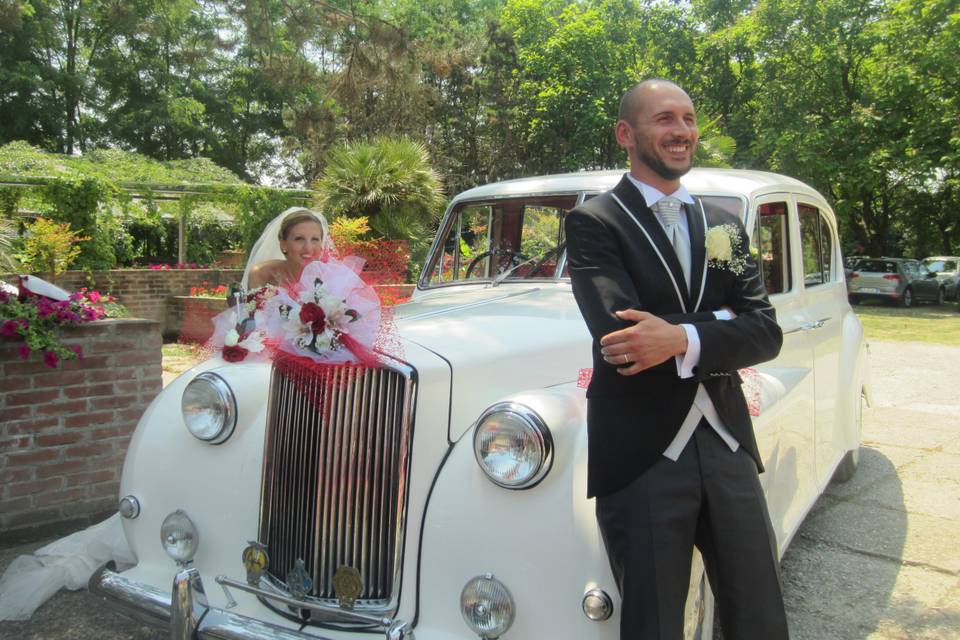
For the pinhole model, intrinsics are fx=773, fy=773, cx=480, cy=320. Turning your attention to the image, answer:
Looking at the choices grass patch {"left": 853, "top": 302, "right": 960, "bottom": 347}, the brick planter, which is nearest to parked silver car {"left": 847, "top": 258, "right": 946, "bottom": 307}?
grass patch {"left": 853, "top": 302, "right": 960, "bottom": 347}

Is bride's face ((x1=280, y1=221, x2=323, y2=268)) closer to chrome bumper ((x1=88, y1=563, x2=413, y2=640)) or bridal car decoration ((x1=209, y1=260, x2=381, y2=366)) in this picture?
bridal car decoration ((x1=209, y1=260, x2=381, y2=366))

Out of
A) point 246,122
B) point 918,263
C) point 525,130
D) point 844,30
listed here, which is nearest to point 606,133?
point 525,130

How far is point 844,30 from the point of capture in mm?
23203

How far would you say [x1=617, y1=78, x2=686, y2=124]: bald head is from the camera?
2061 millimetres

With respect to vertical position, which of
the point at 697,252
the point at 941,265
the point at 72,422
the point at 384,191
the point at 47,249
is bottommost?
the point at 72,422

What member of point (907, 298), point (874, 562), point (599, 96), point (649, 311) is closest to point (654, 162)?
point (649, 311)

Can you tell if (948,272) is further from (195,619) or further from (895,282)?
(195,619)

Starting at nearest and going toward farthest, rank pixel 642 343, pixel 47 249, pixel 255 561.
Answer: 1. pixel 642 343
2. pixel 255 561
3. pixel 47 249

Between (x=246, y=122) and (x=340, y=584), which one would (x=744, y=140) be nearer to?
(x=246, y=122)

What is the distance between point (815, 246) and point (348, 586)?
3.44 m

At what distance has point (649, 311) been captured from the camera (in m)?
2.02

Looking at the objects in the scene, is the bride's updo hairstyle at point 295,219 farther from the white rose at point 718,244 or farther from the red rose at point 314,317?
the white rose at point 718,244

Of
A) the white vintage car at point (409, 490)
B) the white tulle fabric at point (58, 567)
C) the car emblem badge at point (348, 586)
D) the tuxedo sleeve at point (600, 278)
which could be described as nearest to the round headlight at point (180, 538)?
the white vintage car at point (409, 490)

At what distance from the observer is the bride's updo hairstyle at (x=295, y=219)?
176 inches
